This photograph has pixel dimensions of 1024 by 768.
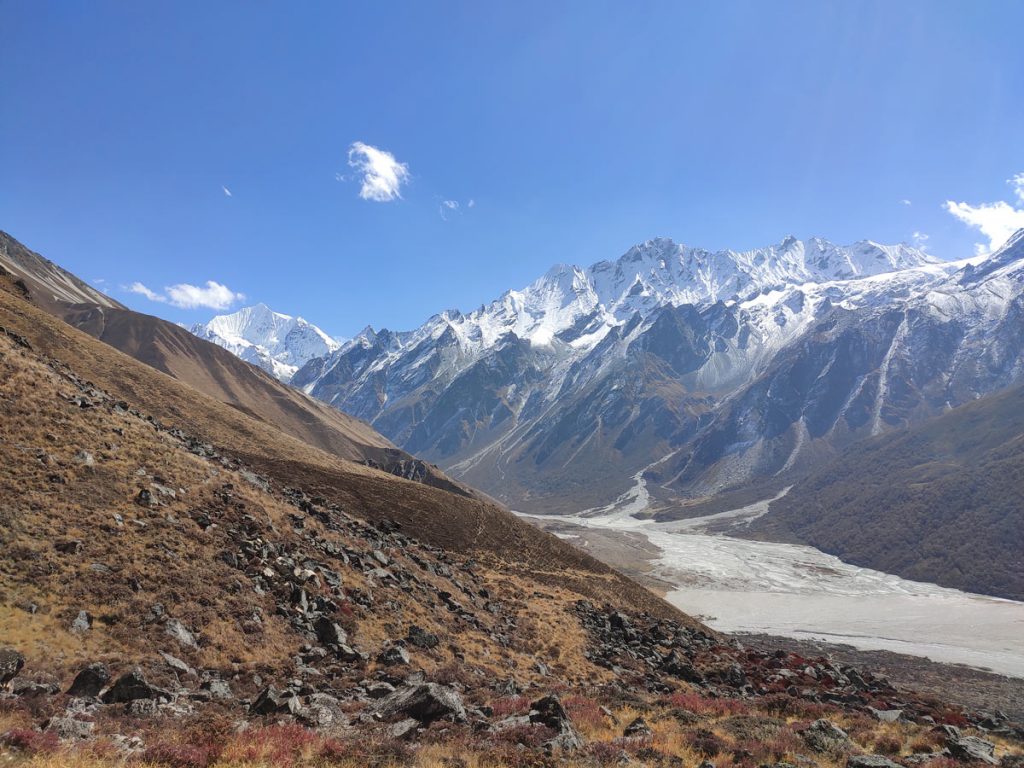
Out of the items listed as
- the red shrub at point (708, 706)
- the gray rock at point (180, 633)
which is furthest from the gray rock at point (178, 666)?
the red shrub at point (708, 706)

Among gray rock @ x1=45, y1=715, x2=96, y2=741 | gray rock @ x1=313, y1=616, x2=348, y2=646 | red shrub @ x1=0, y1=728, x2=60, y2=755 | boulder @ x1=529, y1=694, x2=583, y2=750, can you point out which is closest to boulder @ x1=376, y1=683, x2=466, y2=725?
boulder @ x1=529, y1=694, x2=583, y2=750

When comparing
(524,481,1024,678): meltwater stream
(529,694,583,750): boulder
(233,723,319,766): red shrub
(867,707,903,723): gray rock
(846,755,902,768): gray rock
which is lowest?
(524,481,1024,678): meltwater stream

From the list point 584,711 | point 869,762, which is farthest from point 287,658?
point 869,762

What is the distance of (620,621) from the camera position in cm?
4681

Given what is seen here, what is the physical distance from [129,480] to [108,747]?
69.2 feet

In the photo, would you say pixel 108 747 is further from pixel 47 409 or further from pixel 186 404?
pixel 186 404

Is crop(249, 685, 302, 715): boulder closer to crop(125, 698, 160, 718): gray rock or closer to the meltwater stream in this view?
crop(125, 698, 160, 718): gray rock

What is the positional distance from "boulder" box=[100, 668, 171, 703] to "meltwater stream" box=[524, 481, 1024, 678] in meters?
111

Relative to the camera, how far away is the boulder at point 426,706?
19047 millimetres

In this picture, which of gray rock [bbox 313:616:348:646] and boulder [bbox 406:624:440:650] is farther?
boulder [bbox 406:624:440:650]

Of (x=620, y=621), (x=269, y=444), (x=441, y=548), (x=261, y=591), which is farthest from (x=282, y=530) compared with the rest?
(x=269, y=444)

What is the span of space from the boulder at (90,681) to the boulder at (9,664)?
1619 millimetres

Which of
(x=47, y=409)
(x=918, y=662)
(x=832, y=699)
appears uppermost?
(x=47, y=409)

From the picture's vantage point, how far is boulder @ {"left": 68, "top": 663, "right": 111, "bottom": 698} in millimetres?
17156
